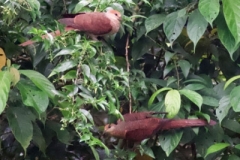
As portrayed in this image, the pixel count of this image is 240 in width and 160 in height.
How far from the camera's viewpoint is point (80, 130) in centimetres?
107

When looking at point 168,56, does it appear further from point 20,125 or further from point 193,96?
point 20,125

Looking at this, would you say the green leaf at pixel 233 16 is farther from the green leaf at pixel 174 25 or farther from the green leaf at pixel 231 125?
the green leaf at pixel 231 125

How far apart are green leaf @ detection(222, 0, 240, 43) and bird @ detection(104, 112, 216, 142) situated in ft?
1.01

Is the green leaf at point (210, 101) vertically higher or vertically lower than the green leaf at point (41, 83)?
lower

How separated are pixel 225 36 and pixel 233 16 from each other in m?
0.11

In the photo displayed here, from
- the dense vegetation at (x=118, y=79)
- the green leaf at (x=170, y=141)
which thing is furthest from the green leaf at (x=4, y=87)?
the green leaf at (x=170, y=141)

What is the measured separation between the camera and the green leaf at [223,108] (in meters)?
1.34

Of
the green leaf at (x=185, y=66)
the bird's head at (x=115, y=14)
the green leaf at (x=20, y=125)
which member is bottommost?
the green leaf at (x=20, y=125)

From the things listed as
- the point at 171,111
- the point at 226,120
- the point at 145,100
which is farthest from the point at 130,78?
the point at 226,120

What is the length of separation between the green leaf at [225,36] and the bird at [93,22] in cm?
34

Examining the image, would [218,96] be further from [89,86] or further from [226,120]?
A: [89,86]

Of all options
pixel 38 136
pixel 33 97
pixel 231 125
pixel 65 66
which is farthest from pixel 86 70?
pixel 231 125

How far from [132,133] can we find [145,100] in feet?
0.89

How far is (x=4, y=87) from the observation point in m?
1.04
